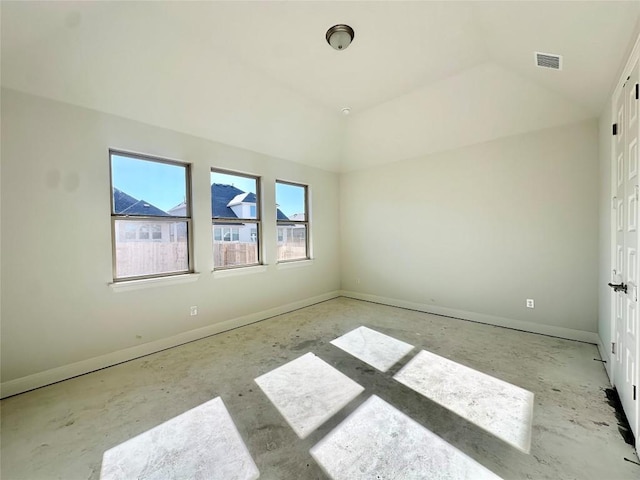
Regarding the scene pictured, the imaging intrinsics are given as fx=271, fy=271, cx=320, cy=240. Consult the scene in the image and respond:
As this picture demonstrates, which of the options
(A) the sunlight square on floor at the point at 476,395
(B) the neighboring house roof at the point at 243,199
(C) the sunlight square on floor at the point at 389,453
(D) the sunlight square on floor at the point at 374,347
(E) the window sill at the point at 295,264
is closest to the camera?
(C) the sunlight square on floor at the point at 389,453

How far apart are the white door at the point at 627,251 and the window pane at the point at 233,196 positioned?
412cm

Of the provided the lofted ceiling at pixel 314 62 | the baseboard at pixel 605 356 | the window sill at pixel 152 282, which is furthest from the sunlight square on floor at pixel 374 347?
the lofted ceiling at pixel 314 62

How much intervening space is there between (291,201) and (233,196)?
3.99ft

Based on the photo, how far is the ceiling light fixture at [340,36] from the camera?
255 cm

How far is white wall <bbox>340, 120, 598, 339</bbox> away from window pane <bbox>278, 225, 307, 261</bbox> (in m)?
1.18

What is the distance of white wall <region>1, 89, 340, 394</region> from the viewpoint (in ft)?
7.93

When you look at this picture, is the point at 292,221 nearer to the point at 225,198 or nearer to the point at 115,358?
the point at 225,198

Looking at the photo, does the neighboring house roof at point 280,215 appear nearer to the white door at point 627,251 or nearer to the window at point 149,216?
the window at point 149,216

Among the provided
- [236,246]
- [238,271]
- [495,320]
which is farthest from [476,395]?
[236,246]

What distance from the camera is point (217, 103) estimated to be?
3344 millimetres

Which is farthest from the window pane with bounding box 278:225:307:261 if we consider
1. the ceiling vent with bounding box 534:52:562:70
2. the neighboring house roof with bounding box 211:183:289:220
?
the ceiling vent with bounding box 534:52:562:70

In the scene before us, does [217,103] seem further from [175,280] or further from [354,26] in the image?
[175,280]

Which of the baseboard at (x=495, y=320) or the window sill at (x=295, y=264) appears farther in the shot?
the window sill at (x=295, y=264)

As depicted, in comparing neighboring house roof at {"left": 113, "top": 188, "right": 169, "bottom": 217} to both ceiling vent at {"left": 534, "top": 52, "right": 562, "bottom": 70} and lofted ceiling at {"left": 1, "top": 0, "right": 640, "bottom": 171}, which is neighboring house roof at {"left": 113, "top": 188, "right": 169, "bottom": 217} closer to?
lofted ceiling at {"left": 1, "top": 0, "right": 640, "bottom": 171}
